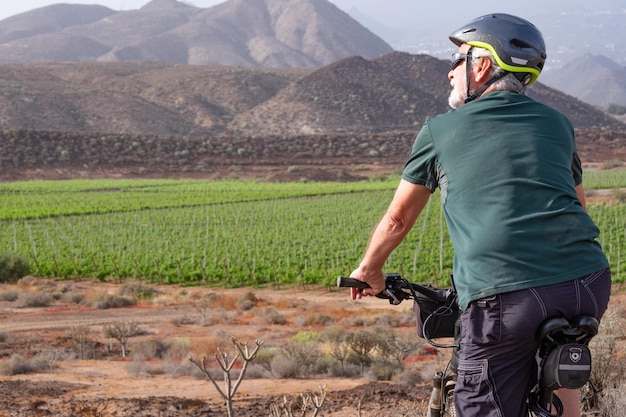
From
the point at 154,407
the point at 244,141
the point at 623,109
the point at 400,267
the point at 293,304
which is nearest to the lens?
the point at 154,407

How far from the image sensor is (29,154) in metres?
67.4

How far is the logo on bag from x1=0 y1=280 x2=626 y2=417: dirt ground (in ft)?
5.10

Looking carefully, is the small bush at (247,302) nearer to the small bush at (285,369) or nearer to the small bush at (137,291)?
the small bush at (137,291)

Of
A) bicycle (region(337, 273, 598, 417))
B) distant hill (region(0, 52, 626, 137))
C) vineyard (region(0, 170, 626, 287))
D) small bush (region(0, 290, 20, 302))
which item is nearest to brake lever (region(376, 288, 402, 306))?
bicycle (region(337, 273, 598, 417))

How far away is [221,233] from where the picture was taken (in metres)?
32.4

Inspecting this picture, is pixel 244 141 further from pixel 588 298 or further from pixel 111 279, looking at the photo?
pixel 588 298

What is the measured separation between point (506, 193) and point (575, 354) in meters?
0.53

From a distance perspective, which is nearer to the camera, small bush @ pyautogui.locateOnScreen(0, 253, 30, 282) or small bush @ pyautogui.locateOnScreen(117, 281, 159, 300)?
small bush @ pyautogui.locateOnScreen(117, 281, 159, 300)

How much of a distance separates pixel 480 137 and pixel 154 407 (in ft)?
19.7

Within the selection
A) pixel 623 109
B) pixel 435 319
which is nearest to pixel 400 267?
pixel 435 319

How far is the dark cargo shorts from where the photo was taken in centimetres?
236

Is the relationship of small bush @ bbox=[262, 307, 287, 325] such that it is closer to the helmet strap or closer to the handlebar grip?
the handlebar grip

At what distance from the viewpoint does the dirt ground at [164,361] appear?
7578mm

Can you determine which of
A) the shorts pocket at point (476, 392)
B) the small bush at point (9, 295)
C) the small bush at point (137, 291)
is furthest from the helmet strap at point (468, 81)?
the small bush at point (9, 295)
